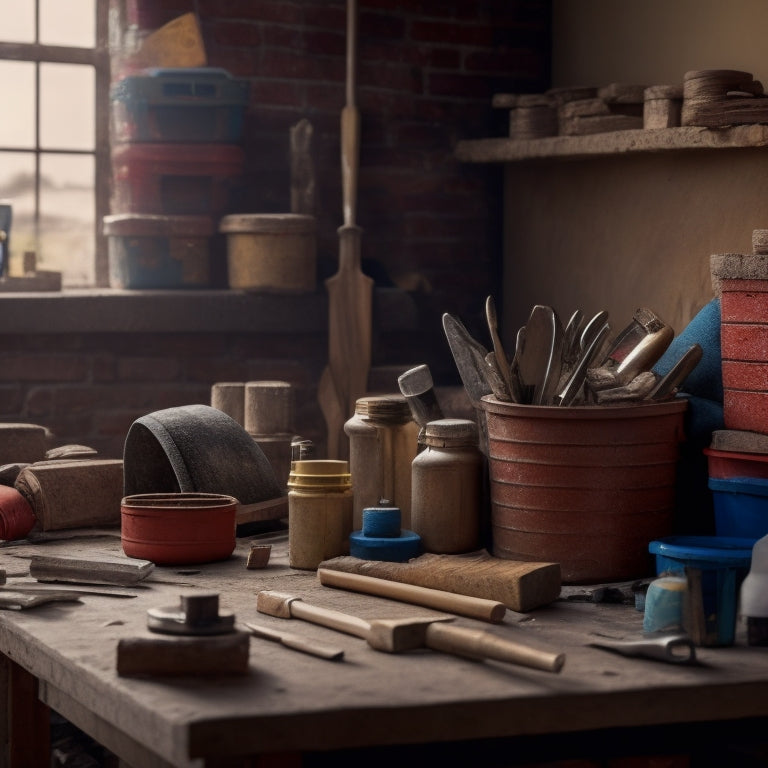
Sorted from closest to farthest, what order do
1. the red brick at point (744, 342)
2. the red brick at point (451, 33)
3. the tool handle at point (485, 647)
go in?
1. the tool handle at point (485, 647)
2. the red brick at point (744, 342)
3. the red brick at point (451, 33)

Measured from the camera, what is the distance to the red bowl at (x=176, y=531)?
2.23 m

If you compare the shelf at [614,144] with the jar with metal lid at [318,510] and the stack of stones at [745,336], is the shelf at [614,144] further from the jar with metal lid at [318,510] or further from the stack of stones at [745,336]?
the jar with metal lid at [318,510]

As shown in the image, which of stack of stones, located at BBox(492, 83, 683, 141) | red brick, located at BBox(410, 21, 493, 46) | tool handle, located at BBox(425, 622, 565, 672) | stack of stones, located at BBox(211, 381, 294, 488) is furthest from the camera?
red brick, located at BBox(410, 21, 493, 46)

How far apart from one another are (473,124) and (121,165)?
120 cm

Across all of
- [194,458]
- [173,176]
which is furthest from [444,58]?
[194,458]

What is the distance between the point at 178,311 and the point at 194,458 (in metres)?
1.90

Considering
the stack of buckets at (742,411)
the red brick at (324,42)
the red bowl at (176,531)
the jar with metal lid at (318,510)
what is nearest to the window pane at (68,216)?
the red brick at (324,42)

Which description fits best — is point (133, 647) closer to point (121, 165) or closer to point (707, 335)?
point (707, 335)

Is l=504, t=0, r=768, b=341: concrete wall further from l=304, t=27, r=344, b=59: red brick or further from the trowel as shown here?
the trowel

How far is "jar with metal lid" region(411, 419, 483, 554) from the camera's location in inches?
87.2

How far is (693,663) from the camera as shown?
1645mm

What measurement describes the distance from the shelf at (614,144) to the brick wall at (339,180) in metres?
0.20

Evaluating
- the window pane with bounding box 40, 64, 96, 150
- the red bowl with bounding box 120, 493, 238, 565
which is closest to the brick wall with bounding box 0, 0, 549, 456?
the window pane with bounding box 40, 64, 96, 150

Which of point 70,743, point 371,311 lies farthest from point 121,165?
point 70,743
